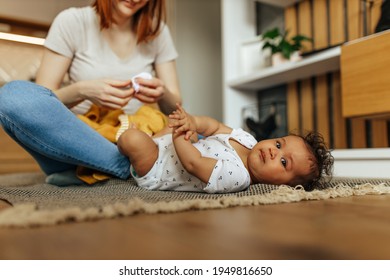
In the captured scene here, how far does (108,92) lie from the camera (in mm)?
1016

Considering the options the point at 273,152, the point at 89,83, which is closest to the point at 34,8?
the point at 89,83

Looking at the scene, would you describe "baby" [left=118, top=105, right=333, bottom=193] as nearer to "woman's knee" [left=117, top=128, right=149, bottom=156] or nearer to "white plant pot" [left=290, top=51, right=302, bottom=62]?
"woman's knee" [left=117, top=128, right=149, bottom=156]

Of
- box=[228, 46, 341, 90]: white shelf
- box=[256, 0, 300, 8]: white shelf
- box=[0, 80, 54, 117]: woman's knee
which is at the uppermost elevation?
box=[256, 0, 300, 8]: white shelf

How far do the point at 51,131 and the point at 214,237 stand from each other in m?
0.62

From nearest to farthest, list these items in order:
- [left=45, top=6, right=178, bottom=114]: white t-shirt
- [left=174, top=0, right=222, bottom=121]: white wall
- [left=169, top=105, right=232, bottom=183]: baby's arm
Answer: [left=169, top=105, right=232, bottom=183]: baby's arm → [left=45, top=6, right=178, bottom=114]: white t-shirt → [left=174, top=0, right=222, bottom=121]: white wall

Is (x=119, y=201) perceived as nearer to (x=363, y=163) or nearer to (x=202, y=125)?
(x=202, y=125)

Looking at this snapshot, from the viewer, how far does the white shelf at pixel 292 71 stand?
1654mm

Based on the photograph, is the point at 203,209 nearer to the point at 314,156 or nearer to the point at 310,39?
the point at 314,156

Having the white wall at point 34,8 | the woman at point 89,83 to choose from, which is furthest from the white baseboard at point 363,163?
the white wall at point 34,8

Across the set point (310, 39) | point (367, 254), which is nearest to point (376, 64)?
point (310, 39)

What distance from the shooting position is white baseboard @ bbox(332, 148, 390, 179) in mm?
1390

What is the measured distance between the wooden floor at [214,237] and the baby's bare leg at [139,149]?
326 mm

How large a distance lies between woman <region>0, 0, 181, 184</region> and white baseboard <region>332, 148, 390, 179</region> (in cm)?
73

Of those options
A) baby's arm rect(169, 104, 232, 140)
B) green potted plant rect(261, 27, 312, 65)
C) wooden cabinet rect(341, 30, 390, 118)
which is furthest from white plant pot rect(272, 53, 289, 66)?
baby's arm rect(169, 104, 232, 140)
